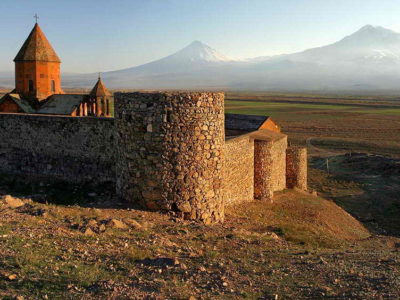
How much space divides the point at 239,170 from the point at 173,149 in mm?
6937

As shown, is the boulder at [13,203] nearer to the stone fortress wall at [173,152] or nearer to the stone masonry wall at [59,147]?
the stone fortress wall at [173,152]

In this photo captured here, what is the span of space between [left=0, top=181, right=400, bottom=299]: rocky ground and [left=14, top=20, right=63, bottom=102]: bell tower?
56.6 ft

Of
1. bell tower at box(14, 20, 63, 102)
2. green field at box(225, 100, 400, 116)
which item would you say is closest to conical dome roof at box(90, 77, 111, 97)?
bell tower at box(14, 20, 63, 102)

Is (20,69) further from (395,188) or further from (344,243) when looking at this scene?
(395,188)

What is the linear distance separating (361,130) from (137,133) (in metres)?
53.0

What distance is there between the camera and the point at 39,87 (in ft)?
84.4

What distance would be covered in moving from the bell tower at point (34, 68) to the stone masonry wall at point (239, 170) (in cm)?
1500

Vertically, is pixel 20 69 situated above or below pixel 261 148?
above

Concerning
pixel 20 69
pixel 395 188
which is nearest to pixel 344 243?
pixel 395 188

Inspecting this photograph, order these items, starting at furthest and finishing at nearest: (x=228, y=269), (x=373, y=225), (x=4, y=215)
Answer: (x=373, y=225)
(x=4, y=215)
(x=228, y=269)

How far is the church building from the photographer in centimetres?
2470

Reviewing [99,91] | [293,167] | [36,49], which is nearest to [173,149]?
[293,167]

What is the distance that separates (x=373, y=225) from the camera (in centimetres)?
1788

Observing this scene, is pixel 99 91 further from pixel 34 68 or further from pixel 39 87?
pixel 34 68
